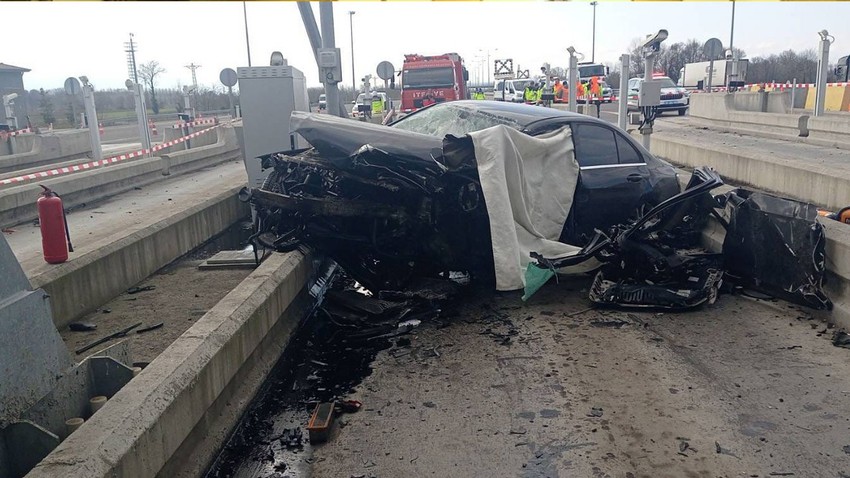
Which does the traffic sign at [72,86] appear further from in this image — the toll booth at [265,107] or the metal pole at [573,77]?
the metal pole at [573,77]

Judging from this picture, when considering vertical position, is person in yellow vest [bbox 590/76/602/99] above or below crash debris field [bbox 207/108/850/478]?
above

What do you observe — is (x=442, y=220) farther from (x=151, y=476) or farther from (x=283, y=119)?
(x=283, y=119)

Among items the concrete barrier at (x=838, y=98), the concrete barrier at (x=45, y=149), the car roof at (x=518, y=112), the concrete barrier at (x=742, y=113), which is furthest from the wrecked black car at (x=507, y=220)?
the concrete barrier at (x=838, y=98)

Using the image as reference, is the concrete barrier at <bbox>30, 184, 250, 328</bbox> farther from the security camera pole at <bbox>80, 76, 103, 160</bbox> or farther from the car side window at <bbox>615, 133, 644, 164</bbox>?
the security camera pole at <bbox>80, 76, 103, 160</bbox>

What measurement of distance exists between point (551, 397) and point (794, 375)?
5.79 feet

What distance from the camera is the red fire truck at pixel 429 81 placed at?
2539 centimetres

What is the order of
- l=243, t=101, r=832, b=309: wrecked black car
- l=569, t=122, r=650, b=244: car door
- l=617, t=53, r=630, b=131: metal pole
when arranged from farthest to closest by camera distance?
l=617, t=53, r=630, b=131: metal pole
l=569, t=122, r=650, b=244: car door
l=243, t=101, r=832, b=309: wrecked black car

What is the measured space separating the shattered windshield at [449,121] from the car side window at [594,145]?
672mm

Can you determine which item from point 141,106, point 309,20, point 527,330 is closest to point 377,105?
point 141,106

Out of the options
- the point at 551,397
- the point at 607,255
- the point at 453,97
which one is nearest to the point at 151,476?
the point at 551,397

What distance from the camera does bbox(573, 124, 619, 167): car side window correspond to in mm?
7293

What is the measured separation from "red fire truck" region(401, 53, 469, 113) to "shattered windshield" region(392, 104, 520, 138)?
16888 mm

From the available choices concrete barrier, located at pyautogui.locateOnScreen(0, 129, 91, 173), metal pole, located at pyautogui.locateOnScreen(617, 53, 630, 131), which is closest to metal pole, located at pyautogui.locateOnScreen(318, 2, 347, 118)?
metal pole, located at pyautogui.locateOnScreen(617, 53, 630, 131)

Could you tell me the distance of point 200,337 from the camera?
4117 millimetres
